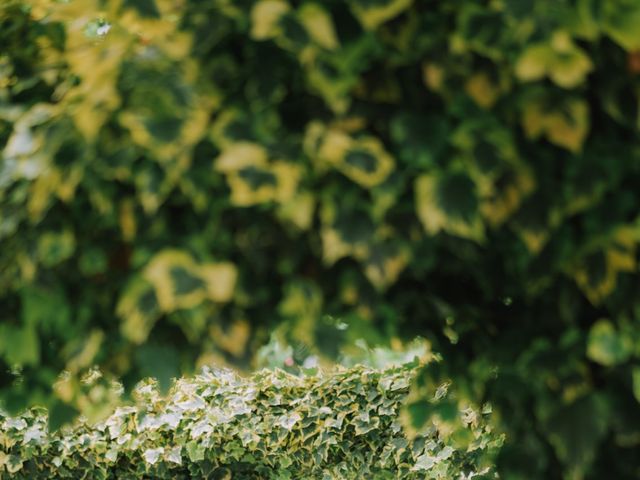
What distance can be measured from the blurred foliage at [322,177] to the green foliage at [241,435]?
4.13 meters

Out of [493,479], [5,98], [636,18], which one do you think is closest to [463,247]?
[636,18]

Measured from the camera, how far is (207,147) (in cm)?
165

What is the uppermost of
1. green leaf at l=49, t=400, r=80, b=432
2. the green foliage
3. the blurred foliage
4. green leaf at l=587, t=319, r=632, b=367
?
the blurred foliage

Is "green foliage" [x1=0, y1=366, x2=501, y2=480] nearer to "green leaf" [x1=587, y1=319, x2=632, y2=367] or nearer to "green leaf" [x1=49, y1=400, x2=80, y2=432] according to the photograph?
"green leaf" [x1=49, y1=400, x2=80, y2=432]

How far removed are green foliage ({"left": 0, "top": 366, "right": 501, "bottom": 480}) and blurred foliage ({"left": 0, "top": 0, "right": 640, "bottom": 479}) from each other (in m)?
4.13

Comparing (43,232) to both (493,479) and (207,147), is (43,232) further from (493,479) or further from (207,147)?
(493,479)

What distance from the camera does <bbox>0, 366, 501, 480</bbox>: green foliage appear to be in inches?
238

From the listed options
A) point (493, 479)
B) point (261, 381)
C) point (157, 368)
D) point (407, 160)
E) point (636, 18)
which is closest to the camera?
point (636, 18)

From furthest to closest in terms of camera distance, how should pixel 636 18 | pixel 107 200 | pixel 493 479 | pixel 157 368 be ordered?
pixel 493 479 < pixel 157 368 < pixel 107 200 < pixel 636 18

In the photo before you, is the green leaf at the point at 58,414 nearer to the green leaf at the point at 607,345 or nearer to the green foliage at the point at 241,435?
the green leaf at the point at 607,345

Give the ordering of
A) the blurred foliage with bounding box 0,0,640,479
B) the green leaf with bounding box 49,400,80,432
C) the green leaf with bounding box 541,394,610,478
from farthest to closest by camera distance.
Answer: the green leaf with bounding box 49,400,80,432 < the green leaf with bounding box 541,394,610,478 < the blurred foliage with bounding box 0,0,640,479

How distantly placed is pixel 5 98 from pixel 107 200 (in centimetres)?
51

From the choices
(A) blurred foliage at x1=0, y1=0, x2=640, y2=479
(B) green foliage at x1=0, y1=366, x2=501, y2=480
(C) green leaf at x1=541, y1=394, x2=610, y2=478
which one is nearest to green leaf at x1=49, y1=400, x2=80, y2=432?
(A) blurred foliage at x1=0, y1=0, x2=640, y2=479

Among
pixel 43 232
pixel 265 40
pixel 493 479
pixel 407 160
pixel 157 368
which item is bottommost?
pixel 493 479
